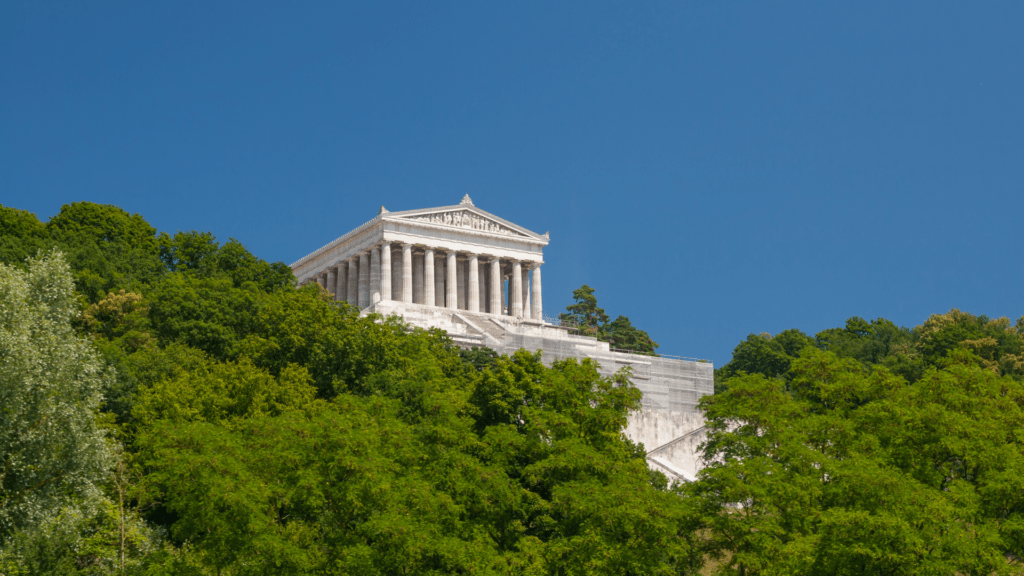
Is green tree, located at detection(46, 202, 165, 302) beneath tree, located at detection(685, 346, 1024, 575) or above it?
above

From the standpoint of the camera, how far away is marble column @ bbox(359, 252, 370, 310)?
9725cm

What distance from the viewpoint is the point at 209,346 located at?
59188 millimetres

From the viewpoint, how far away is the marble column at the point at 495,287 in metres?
101

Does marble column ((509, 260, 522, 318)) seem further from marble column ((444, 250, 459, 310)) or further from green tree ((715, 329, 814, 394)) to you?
green tree ((715, 329, 814, 394))

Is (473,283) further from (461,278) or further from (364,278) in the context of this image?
(364,278)

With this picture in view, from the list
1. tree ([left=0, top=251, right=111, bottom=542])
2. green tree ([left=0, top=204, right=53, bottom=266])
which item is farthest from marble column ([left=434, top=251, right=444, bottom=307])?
tree ([left=0, top=251, right=111, bottom=542])

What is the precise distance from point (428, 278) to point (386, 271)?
12.6 feet

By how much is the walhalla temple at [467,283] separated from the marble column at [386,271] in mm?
80

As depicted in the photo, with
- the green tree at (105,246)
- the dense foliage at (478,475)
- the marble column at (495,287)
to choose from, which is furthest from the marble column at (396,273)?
the dense foliage at (478,475)

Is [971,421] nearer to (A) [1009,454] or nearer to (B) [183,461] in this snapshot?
(A) [1009,454]

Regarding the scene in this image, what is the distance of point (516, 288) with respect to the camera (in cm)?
10306

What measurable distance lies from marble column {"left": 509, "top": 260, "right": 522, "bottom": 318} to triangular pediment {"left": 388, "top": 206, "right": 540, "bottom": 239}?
2703mm

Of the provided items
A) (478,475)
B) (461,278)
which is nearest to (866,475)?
(478,475)

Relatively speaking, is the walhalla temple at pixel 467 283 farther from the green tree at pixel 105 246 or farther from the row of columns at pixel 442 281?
the green tree at pixel 105 246
